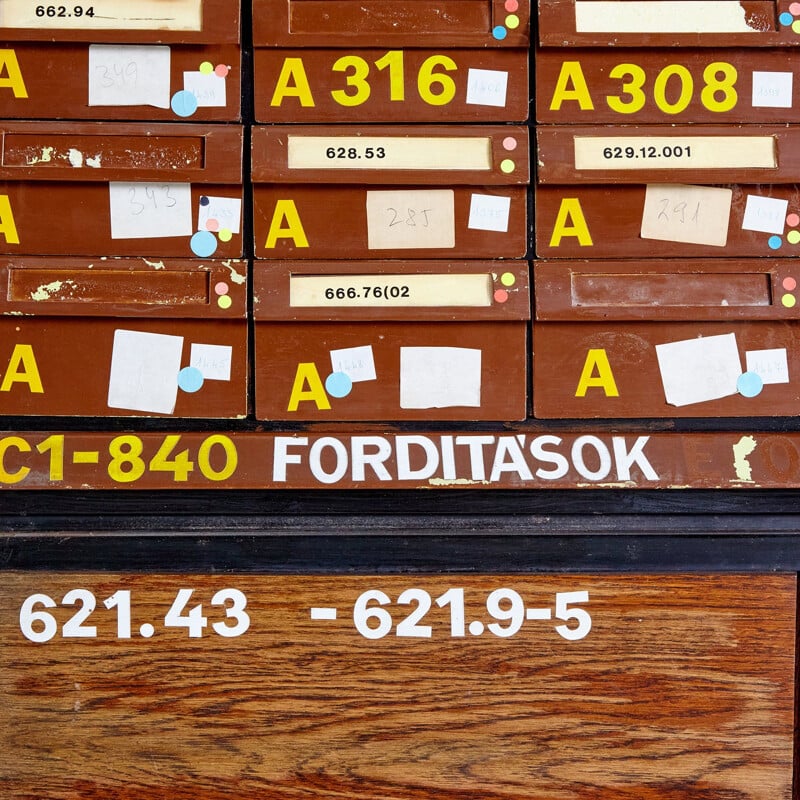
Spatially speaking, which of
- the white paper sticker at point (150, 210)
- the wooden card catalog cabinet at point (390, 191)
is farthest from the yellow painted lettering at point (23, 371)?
the wooden card catalog cabinet at point (390, 191)

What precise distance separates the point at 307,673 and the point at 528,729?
59 centimetres

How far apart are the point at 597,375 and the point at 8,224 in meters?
1.54

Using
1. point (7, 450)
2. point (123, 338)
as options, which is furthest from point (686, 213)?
point (7, 450)

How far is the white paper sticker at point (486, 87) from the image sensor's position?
A: 196cm

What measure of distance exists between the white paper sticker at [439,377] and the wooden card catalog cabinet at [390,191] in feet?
0.82

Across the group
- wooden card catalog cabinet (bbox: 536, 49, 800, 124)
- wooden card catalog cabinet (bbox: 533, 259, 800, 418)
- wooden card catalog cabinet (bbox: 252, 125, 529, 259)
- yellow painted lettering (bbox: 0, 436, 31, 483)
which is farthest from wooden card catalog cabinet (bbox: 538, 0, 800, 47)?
yellow painted lettering (bbox: 0, 436, 31, 483)

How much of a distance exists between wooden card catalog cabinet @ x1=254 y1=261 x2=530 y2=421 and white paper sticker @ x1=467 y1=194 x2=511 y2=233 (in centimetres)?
10

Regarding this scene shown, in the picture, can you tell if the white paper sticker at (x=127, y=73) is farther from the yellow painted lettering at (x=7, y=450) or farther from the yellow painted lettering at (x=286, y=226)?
the yellow painted lettering at (x=7, y=450)

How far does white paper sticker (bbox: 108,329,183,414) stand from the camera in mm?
1969

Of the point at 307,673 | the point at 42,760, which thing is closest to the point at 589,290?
the point at 307,673

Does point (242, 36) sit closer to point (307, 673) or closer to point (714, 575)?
point (307, 673)

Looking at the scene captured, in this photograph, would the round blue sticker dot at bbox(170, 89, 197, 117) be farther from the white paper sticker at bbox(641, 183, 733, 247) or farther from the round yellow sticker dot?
the white paper sticker at bbox(641, 183, 733, 247)

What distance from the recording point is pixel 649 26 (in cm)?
193

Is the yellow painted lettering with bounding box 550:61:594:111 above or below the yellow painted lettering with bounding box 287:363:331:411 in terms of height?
above
